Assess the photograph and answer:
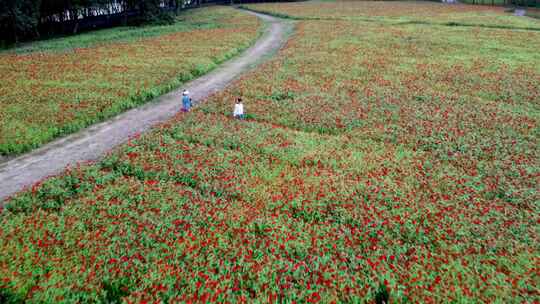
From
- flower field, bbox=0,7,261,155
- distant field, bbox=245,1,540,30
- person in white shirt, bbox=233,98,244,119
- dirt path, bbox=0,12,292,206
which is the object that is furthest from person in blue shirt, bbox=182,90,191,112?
distant field, bbox=245,1,540,30

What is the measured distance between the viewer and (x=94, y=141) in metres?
17.8

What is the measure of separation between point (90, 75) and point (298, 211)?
24.5m

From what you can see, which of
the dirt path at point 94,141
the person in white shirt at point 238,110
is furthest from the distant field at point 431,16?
the person in white shirt at point 238,110

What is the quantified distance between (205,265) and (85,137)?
41.3 feet

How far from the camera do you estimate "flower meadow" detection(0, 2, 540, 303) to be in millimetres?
8727

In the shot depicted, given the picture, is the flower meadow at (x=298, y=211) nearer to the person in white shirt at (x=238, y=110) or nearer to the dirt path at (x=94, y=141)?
the person in white shirt at (x=238, y=110)

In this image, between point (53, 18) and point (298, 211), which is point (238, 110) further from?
point (53, 18)

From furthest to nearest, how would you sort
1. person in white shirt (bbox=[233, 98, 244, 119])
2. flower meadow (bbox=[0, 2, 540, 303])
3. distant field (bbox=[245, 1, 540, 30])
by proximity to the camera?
distant field (bbox=[245, 1, 540, 30]), person in white shirt (bbox=[233, 98, 244, 119]), flower meadow (bbox=[0, 2, 540, 303])

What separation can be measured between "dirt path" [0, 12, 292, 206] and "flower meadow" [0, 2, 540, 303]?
149 centimetres

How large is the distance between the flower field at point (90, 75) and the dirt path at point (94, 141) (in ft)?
2.75

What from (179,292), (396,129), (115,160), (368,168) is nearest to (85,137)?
(115,160)

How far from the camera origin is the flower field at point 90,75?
1934 cm

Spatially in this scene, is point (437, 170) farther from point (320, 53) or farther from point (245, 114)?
point (320, 53)

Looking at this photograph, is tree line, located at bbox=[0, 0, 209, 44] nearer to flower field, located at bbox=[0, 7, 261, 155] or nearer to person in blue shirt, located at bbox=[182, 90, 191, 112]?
flower field, located at bbox=[0, 7, 261, 155]
